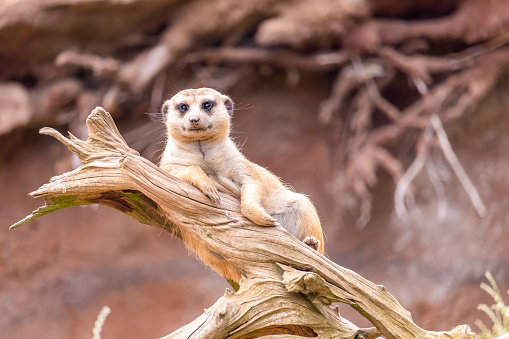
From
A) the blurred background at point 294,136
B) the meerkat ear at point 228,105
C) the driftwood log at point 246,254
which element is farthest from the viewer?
the blurred background at point 294,136

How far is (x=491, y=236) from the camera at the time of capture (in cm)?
598

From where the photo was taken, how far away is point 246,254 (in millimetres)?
2775

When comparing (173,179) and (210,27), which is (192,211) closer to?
(173,179)

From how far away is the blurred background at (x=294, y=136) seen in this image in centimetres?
561

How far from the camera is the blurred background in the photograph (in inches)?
221

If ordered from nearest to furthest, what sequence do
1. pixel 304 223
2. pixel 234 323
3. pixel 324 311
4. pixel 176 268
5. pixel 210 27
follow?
pixel 234 323 → pixel 324 311 → pixel 304 223 → pixel 210 27 → pixel 176 268

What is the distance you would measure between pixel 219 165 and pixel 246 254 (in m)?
0.63

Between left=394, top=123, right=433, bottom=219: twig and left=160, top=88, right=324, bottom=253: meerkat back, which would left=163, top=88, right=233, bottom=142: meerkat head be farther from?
left=394, top=123, right=433, bottom=219: twig

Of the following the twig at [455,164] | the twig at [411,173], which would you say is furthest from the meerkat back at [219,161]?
the twig at [455,164]

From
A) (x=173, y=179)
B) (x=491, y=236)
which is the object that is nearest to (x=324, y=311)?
(x=173, y=179)

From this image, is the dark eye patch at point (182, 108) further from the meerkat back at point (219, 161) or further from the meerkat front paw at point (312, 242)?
the meerkat front paw at point (312, 242)

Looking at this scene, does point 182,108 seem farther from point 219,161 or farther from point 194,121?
point 219,161

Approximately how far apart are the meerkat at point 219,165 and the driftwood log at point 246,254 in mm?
216

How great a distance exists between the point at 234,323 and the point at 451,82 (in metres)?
4.24
